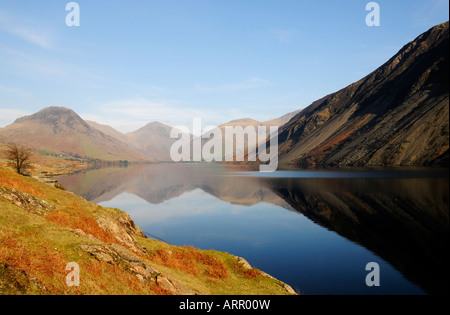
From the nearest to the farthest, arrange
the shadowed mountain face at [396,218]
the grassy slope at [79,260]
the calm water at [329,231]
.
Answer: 1. the grassy slope at [79,260]
2. the calm water at [329,231]
3. the shadowed mountain face at [396,218]

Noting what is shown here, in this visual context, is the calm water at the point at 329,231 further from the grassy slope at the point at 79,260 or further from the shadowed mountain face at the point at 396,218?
the grassy slope at the point at 79,260

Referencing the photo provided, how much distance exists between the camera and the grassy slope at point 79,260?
14.2 m

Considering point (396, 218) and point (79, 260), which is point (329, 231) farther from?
point (79, 260)

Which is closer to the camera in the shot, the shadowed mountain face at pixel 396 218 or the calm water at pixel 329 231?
the calm water at pixel 329 231

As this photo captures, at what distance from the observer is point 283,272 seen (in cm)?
3247

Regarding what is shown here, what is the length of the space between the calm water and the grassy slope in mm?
8810

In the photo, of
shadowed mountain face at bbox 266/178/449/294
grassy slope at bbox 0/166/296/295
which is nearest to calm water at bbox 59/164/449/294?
shadowed mountain face at bbox 266/178/449/294

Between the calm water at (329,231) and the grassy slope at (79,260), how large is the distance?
881 cm

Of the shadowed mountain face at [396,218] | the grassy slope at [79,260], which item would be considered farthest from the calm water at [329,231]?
the grassy slope at [79,260]

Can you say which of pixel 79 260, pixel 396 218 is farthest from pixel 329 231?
pixel 79 260
